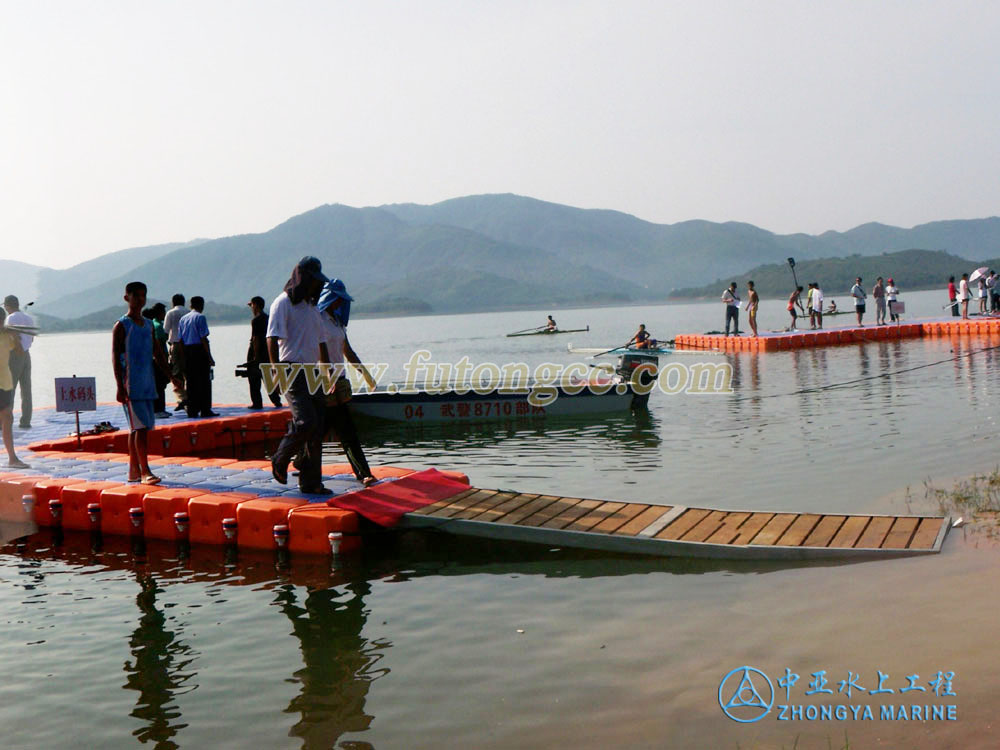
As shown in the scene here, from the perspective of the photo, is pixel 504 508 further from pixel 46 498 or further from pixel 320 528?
pixel 46 498

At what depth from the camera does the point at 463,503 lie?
9312 millimetres

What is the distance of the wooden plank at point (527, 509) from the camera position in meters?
8.72

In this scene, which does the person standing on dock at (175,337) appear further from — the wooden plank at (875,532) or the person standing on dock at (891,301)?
the person standing on dock at (891,301)

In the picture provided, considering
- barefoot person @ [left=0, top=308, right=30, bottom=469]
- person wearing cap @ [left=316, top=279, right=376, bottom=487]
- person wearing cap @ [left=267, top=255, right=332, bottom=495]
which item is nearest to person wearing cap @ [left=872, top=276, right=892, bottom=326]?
person wearing cap @ [left=316, top=279, right=376, bottom=487]

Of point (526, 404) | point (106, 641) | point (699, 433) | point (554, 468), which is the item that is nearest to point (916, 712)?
point (106, 641)

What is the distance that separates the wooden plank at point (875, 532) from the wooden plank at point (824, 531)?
0.24m

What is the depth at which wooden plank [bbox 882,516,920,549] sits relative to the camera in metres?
7.72

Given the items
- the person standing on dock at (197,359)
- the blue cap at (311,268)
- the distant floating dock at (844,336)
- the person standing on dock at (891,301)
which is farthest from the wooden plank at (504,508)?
the person standing on dock at (891,301)

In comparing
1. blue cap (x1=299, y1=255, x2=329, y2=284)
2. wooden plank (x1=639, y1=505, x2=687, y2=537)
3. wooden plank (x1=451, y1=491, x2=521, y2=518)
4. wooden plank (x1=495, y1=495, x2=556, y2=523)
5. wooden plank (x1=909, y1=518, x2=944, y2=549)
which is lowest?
wooden plank (x1=909, y1=518, x2=944, y2=549)

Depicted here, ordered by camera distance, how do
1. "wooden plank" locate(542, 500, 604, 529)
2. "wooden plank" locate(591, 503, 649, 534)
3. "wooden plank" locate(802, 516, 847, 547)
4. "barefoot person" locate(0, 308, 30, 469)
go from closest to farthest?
"wooden plank" locate(802, 516, 847, 547), "wooden plank" locate(591, 503, 649, 534), "wooden plank" locate(542, 500, 604, 529), "barefoot person" locate(0, 308, 30, 469)

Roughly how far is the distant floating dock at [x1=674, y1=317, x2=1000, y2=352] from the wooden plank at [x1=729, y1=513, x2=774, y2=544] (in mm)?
26542

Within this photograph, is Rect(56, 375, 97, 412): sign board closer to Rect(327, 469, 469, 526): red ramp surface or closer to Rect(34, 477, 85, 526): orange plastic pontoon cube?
Rect(34, 477, 85, 526): orange plastic pontoon cube

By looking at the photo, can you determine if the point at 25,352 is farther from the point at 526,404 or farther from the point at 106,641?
the point at 526,404

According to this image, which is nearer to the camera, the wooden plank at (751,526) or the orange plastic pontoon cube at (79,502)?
the wooden plank at (751,526)
